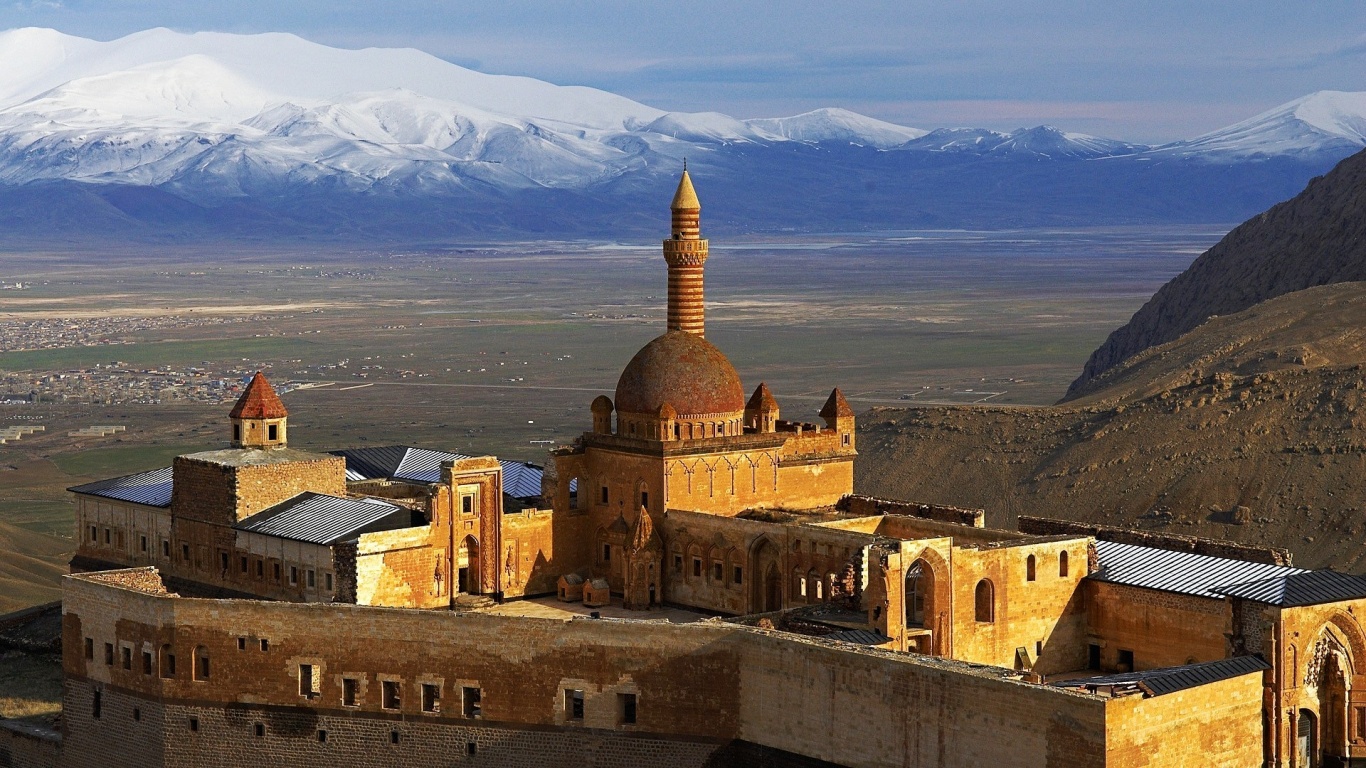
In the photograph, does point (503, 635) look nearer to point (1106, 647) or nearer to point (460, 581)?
point (460, 581)

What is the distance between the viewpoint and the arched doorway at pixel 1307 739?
47188 millimetres

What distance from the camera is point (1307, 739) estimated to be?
4750 centimetres

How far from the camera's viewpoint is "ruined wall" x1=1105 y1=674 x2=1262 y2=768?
4042 cm

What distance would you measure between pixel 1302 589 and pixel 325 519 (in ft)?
74.5

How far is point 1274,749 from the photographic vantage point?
45.8m

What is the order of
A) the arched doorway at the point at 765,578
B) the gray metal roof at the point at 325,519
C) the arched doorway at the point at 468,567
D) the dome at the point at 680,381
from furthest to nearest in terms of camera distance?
1. the dome at the point at 680,381
2. the arched doorway at the point at 468,567
3. the arched doorway at the point at 765,578
4. the gray metal roof at the point at 325,519

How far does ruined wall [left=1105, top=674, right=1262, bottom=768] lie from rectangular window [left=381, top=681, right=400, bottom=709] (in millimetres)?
16177

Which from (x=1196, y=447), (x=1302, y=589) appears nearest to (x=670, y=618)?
(x=1302, y=589)

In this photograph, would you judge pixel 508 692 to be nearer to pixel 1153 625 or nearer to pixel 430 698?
pixel 430 698

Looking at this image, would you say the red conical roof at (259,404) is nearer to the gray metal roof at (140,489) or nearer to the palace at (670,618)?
the palace at (670,618)

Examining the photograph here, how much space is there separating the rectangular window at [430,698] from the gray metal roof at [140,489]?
13.7 m

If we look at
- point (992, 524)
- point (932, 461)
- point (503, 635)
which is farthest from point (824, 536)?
point (932, 461)

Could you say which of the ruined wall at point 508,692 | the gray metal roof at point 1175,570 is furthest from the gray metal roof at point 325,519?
the gray metal roof at point 1175,570

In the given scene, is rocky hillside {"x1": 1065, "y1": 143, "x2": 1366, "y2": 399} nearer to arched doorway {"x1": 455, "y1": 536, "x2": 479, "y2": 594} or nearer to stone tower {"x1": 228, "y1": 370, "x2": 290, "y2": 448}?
stone tower {"x1": 228, "y1": 370, "x2": 290, "y2": 448}
